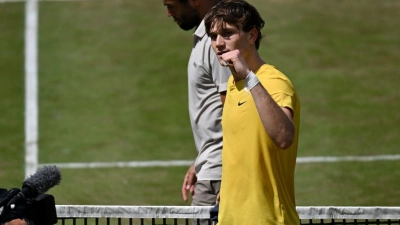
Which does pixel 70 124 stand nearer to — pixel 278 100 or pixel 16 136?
pixel 16 136

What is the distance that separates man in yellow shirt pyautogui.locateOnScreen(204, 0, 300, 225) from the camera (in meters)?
4.45

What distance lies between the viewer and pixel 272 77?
4.59m

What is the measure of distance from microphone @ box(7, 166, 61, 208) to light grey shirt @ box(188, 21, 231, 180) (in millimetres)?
1878

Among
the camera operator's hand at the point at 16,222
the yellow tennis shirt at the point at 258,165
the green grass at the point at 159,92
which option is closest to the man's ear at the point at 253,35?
the yellow tennis shirt at the point at 258,165

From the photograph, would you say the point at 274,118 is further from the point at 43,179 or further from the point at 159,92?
the point at 159,92

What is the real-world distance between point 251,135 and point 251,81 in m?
0.33

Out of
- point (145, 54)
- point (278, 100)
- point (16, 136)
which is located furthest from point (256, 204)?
point (145, 54)

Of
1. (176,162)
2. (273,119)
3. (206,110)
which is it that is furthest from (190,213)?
(176,162)

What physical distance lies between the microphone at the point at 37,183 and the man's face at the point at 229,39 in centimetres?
111

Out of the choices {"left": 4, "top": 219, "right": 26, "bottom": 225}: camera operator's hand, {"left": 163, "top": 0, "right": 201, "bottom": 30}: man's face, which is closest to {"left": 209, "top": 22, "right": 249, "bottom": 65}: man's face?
{"left": 4, "top": 219, "right": 26, "bottom": 225}: camera operator's hand

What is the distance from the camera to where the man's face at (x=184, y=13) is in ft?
21.0

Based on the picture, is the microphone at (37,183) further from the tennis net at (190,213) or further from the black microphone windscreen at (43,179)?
the tennis net at (190,213)

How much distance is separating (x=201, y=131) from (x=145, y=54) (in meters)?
8.47

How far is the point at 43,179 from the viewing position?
4.28 m
